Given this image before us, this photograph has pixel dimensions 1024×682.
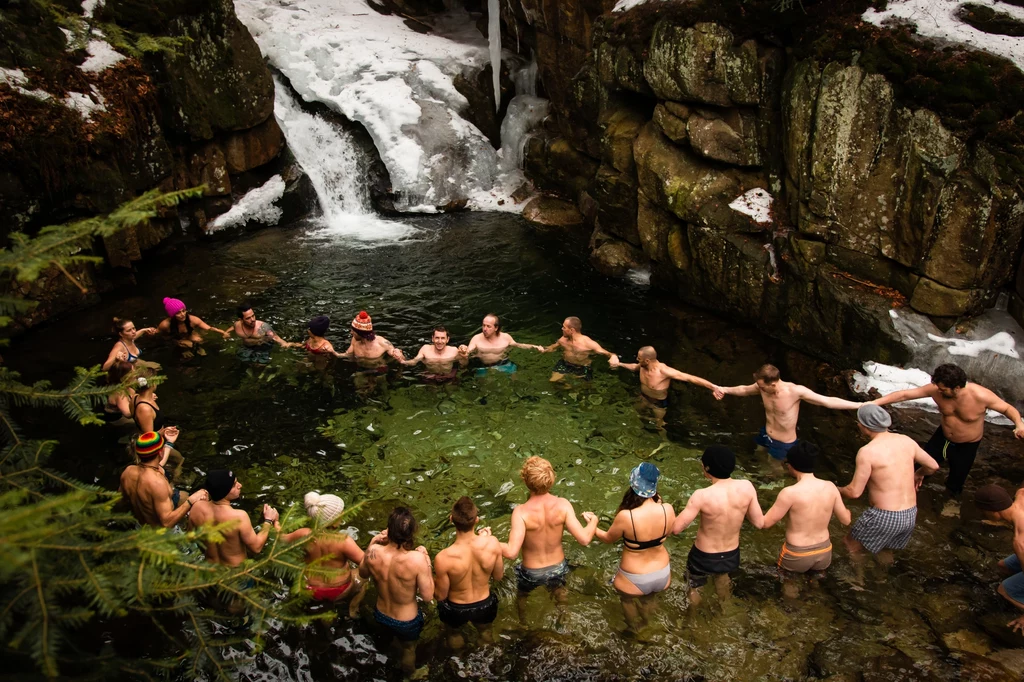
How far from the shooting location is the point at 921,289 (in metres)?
8.97

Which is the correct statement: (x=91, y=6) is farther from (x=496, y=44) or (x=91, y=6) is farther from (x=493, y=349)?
(x=493, y=349)

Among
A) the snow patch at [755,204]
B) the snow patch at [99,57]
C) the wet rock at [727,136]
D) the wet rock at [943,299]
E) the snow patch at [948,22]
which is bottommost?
the wet rock at [943,299]

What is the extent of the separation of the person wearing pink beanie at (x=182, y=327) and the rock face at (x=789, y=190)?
7552 millimetres

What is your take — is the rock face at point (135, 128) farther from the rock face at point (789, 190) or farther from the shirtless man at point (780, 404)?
the shirtless man at point (780, 404)

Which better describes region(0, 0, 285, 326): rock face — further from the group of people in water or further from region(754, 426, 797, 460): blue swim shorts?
region(754, 426, 797, 460): blue swim shorts

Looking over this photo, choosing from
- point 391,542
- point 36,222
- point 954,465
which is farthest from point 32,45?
point 954,465

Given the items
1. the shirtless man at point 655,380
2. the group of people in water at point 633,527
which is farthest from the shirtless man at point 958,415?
the shirtless man at point 655,380

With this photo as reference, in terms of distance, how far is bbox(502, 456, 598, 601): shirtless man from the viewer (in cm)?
534

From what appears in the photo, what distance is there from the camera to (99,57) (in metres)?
12.6

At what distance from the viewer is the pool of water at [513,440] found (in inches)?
211

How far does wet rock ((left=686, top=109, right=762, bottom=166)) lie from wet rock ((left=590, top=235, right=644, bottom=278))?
2.63 m

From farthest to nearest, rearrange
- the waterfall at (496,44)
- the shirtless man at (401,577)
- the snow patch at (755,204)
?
the waterfall at (496,44)
the snow patch at (755,204)
the shirtless man at (401,577)

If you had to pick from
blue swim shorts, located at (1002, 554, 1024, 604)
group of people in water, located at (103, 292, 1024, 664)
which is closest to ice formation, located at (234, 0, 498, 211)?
group of people in water, located at (103, 292, 1024, 664)

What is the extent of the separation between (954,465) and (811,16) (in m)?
6.73
